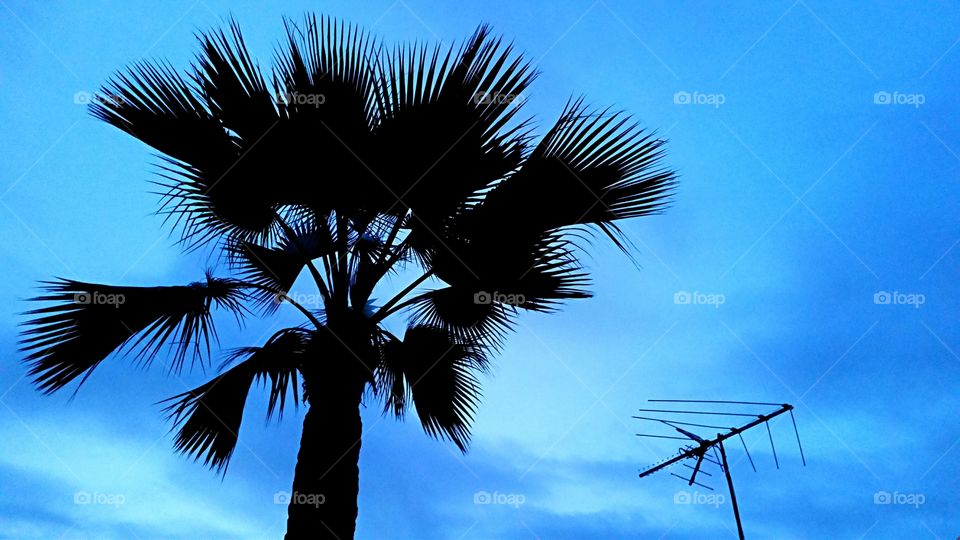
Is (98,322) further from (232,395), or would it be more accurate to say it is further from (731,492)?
(731,492)

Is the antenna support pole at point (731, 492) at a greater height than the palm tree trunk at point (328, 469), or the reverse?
the antenna support pole at point (731, 492)

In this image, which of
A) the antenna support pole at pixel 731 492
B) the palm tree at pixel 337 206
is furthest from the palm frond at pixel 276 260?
the antenna support pole at pixel 731 492

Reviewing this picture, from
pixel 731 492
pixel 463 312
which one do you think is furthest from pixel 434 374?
pixel 731 492

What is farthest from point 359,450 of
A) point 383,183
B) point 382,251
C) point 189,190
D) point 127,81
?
point 127,81

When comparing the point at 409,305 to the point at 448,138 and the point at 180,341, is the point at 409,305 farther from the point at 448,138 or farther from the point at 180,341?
the point at 180,341

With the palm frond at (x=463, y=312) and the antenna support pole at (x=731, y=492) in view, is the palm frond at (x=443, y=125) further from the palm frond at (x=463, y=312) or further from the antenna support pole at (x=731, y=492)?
the antenna support pole at (x=731, y=492)

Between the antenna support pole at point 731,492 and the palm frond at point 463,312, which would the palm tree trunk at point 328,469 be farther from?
the antenna support pole at point 731,492

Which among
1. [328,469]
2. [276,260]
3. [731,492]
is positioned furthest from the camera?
[731,492]

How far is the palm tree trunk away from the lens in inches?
142

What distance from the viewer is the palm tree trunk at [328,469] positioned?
361cm

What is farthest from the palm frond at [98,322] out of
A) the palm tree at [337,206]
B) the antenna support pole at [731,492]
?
the antenna support pole at [731,492]

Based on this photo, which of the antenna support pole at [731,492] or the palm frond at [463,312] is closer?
the palm frond at [463,312]

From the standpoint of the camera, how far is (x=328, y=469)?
12.1 feet

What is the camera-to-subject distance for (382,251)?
4.31m
